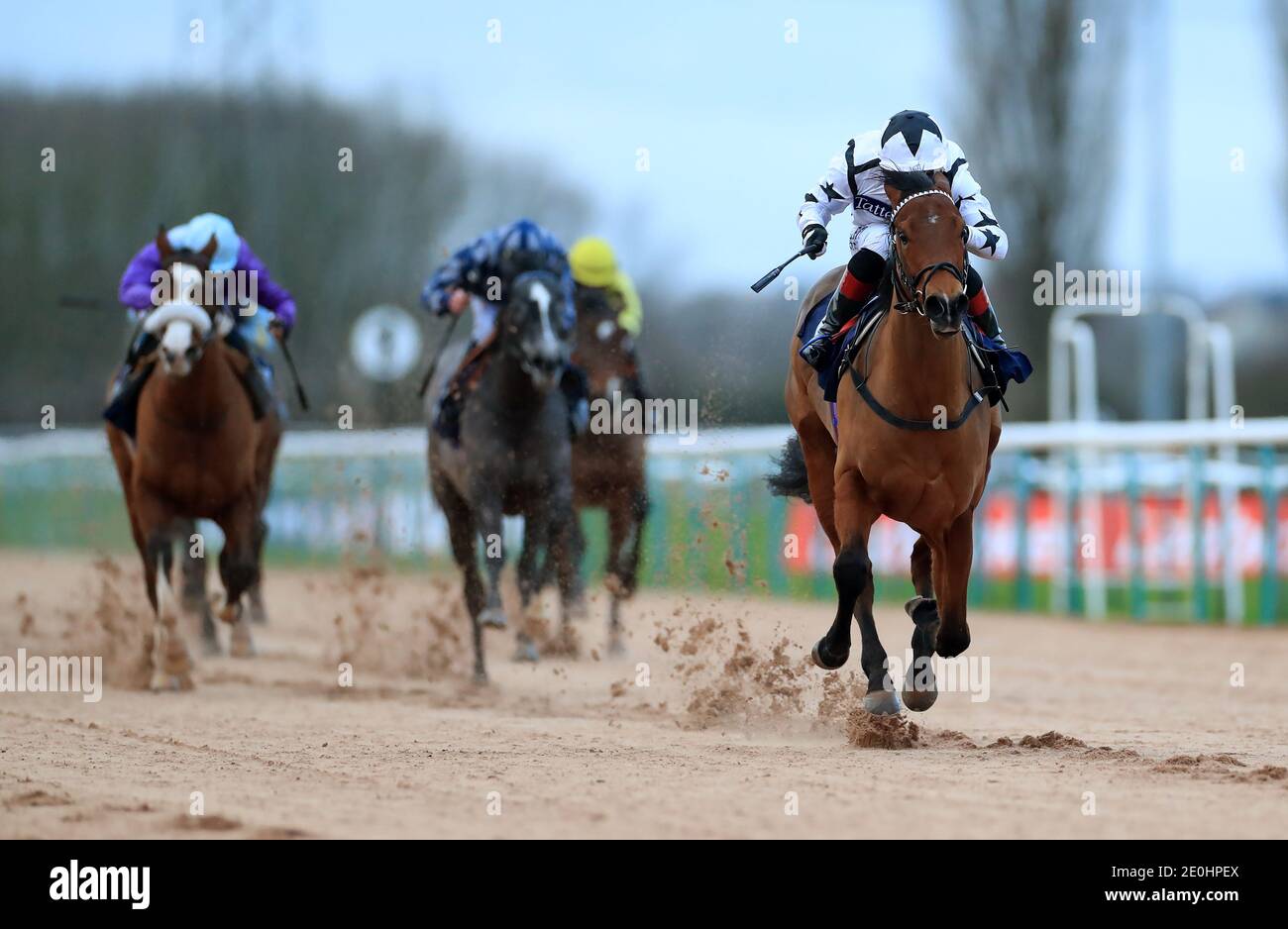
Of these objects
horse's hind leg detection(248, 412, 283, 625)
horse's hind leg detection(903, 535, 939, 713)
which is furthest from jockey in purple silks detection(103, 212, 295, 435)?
horse's hind leg detection(903, 535, 939, 713)

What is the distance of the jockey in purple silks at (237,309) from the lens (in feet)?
Result: 32.6

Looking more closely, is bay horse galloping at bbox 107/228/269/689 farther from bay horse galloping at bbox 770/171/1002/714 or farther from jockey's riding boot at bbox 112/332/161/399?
bay horse galloping at bbox 770/171/1002/714

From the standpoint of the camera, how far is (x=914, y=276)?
6520 millimetres

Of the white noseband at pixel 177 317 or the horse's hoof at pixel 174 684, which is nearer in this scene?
the white noseband at pixel 177 317

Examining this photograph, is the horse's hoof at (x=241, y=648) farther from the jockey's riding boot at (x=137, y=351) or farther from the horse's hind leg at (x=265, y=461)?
the jockey's riding boot at (x=137, y=351)

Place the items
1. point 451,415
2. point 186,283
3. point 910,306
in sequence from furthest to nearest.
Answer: point 451,415 → point 186,283 → point 910,306

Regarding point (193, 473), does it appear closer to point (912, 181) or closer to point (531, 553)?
point (531, 553)

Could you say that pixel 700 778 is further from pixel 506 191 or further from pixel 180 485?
pixel 506 191

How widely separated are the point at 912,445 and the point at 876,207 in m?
1.17

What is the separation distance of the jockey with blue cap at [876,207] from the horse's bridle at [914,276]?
20 cm

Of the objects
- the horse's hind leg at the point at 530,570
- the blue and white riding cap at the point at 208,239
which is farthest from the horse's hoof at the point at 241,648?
the blue and white riding cap at the point at 208,239

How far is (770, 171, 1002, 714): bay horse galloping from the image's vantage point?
6.83m

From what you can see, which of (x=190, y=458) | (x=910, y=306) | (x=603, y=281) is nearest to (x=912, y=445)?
(x=910, y=306)
